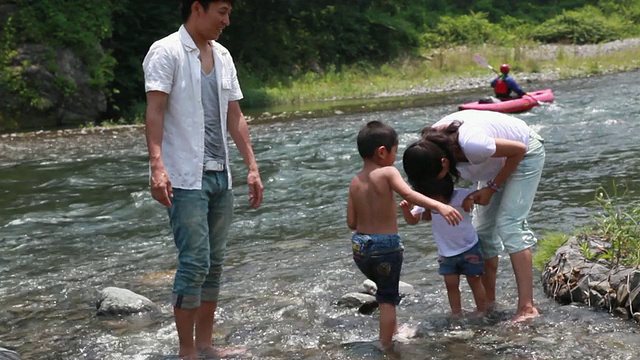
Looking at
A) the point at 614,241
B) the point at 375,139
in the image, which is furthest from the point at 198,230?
the point at 614,241

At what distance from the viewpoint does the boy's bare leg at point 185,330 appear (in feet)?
15.8

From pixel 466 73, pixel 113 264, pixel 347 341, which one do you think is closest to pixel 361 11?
pixel 466 73

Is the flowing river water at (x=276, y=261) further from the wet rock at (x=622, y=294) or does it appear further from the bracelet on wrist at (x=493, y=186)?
the bracelet on wrist at (x=493, y=186)

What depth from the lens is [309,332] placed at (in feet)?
17.8

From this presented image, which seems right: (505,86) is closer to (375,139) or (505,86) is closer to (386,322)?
(375,139)

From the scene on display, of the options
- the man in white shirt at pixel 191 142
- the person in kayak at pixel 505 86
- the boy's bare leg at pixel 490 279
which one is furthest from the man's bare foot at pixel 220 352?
the person in kayak at pixel 505 86

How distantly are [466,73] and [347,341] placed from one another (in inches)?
997

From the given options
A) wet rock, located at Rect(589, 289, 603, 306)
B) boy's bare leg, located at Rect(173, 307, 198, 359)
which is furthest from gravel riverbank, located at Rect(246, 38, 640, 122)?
boy's bare leg, located at Rect(173, 307, 198, 359)

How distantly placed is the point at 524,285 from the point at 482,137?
0.94 m

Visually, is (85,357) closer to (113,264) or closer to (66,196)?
(113,264)

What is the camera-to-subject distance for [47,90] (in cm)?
2167

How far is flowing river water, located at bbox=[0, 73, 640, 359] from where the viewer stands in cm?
515

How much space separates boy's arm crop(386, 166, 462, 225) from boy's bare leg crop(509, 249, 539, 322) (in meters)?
0.87

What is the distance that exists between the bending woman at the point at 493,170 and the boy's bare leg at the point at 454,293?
260mm
